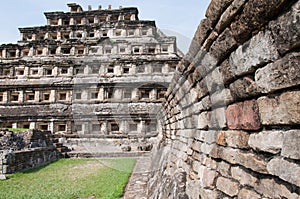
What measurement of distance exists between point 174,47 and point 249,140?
2880cm

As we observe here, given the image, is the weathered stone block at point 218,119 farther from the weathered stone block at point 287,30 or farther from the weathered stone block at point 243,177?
the weathered stone block at point 287,30

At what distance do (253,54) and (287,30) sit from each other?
0.46 meters

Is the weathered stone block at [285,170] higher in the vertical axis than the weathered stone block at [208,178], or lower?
higher

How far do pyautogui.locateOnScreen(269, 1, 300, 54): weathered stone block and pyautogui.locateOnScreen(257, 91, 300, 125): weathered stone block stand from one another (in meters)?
0.29

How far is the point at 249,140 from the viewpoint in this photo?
2258 mm

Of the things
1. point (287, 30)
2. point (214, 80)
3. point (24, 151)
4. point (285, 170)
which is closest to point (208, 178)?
point (214, 80)

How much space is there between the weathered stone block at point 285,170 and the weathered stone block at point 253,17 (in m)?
0.96

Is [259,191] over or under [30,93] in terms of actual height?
under

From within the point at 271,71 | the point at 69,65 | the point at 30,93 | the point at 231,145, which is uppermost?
the point at 69,65

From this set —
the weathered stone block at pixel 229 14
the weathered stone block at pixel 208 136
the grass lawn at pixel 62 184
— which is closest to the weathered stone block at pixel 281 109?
the weathered stone block at pixel 229 14

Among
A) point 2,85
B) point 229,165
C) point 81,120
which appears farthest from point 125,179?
point 2,85

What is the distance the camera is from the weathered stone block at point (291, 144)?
5.31 ft

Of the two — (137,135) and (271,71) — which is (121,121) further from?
(271,71)

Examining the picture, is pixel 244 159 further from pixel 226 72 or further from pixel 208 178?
pixel 208 178
